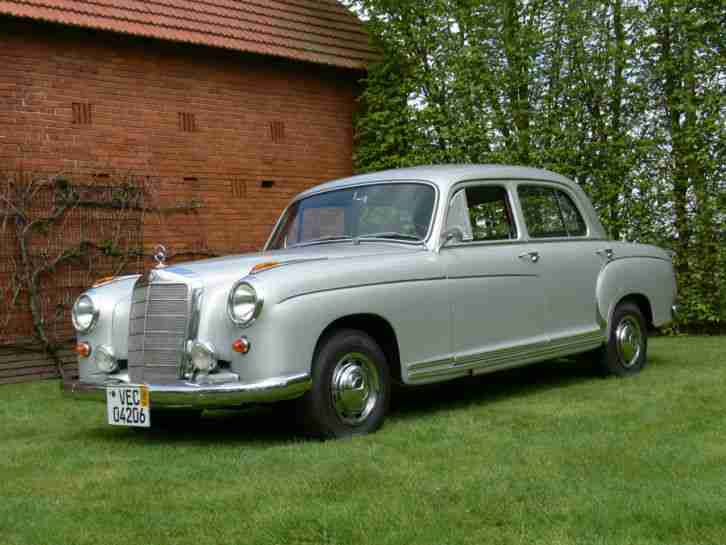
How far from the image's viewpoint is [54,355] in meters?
10.4

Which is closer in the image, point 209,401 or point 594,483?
point 594,483

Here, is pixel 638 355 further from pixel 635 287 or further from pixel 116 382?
pixel 116 382

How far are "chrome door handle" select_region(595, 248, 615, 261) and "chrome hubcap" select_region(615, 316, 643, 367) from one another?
54 centimetres

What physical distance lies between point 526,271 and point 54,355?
18.0ft

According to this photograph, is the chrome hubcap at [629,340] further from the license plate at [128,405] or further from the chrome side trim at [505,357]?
the license plate at [128,405]

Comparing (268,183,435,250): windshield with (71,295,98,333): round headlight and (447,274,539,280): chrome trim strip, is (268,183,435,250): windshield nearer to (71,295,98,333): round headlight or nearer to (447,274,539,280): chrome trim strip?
(447,274,539,280): chrome trim strip

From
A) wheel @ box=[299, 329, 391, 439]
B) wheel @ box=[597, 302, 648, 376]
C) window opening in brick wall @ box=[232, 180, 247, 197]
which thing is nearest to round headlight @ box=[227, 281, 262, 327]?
wheel @ box=[299, 329, 391, 439]

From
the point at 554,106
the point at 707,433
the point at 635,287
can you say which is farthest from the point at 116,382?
the point at 554,106

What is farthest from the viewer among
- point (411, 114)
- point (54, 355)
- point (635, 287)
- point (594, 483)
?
point (411, 114)

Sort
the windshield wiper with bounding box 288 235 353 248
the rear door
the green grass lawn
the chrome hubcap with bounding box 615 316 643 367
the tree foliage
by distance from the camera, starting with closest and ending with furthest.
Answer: the green grass lawn
the windshield wiper with bounding box 288 235 353 248
the rear door
the chrome hubcap with bounding box 615 316 643 367
the tree foliage

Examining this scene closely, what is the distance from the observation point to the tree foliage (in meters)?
11.4

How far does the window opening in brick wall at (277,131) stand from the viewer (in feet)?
42.2

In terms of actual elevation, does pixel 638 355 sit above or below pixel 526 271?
below

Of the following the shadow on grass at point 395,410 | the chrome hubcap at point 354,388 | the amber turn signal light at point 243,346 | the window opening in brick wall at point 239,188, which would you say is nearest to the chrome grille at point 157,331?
the amber turn signal light at point 243,346
